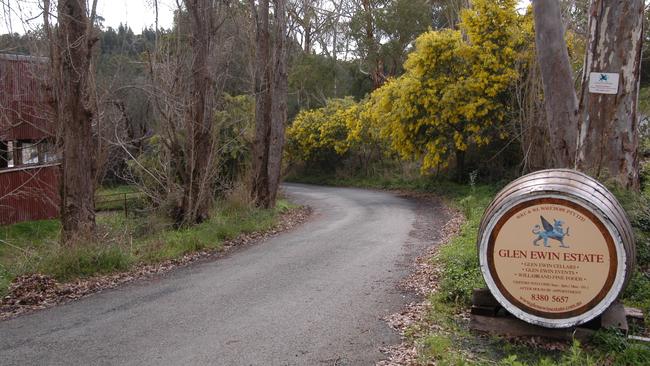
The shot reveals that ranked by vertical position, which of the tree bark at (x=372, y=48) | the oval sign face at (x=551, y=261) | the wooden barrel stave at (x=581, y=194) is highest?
the tree bark at (x=372, y=48)

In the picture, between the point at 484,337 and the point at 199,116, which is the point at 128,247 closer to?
the point at 199,116

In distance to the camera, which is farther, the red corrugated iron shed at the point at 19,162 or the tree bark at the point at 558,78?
the red corrugated iron shed at the point at 19,162

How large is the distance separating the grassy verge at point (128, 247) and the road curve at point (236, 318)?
2.98 ft

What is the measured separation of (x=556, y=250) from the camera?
5418 millimetres

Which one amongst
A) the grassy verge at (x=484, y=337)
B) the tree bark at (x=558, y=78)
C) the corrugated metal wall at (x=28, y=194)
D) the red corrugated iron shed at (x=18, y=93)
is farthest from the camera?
the corrugated metal wall at (x=28, y=194)

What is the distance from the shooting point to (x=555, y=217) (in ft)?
17.6

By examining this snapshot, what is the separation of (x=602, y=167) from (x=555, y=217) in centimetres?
364

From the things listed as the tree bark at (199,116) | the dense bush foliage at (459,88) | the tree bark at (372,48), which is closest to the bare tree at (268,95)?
the tree bark at (199,116)

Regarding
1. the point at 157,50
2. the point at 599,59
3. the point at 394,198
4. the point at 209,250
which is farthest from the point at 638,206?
the point at 394,198

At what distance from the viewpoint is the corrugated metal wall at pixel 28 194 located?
20.8 metres

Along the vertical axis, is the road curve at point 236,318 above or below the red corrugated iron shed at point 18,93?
below

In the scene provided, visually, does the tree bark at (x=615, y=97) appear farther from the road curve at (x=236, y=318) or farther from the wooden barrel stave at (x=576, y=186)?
the road curve at (x=236, y=318)

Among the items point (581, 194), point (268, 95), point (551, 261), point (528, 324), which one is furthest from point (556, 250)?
point (268, 95)

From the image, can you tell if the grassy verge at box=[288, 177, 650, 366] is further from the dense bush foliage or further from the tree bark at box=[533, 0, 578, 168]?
the dense bush foliage
